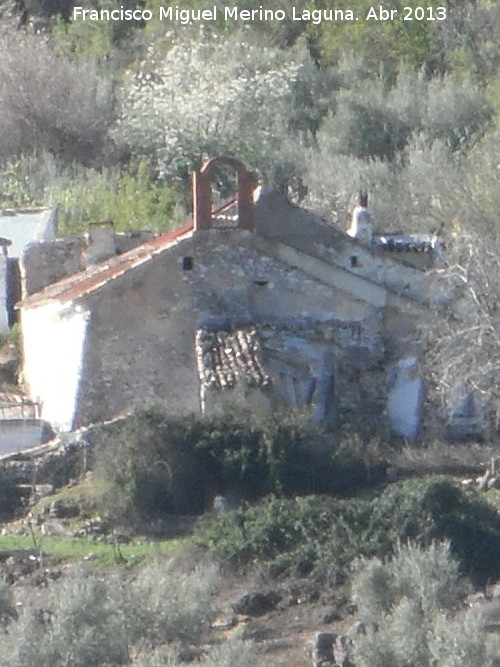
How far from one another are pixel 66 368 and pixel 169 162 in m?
21.2

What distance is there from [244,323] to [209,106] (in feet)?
71.8

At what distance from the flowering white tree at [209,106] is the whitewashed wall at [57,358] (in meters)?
18.2

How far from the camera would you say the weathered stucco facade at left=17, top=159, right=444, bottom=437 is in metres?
32.1

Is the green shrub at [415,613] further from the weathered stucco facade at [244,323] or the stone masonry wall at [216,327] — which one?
the stone masonry wall at [216,327]

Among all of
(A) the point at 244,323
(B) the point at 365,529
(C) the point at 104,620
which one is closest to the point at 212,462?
(A) the point at 244,323

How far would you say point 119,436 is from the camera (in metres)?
29.8

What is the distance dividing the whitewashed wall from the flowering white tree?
18.2 meters

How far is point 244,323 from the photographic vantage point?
33.0 metres

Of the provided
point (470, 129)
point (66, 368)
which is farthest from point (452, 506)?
point (470, 129)

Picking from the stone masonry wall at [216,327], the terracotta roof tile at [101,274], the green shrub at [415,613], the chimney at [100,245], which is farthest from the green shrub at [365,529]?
the chimney at [100,245]

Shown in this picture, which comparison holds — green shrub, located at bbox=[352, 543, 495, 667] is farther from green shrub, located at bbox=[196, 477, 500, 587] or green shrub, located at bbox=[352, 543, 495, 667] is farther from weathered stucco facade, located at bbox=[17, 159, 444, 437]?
weathered stucco facade, located at bbox=[17, 159, 444, 437]

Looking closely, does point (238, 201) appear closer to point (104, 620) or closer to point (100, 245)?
point (100, 245)

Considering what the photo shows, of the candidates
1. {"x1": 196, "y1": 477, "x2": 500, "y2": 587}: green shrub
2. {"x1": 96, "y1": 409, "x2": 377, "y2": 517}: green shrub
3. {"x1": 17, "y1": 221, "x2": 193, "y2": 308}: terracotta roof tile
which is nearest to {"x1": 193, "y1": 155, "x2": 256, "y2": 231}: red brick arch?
{"x1": 17, "y1": 221, "x2": 193, "y2": 308}: terracotta roof tile

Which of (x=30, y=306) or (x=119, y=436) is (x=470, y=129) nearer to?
(x=30, y=306)
